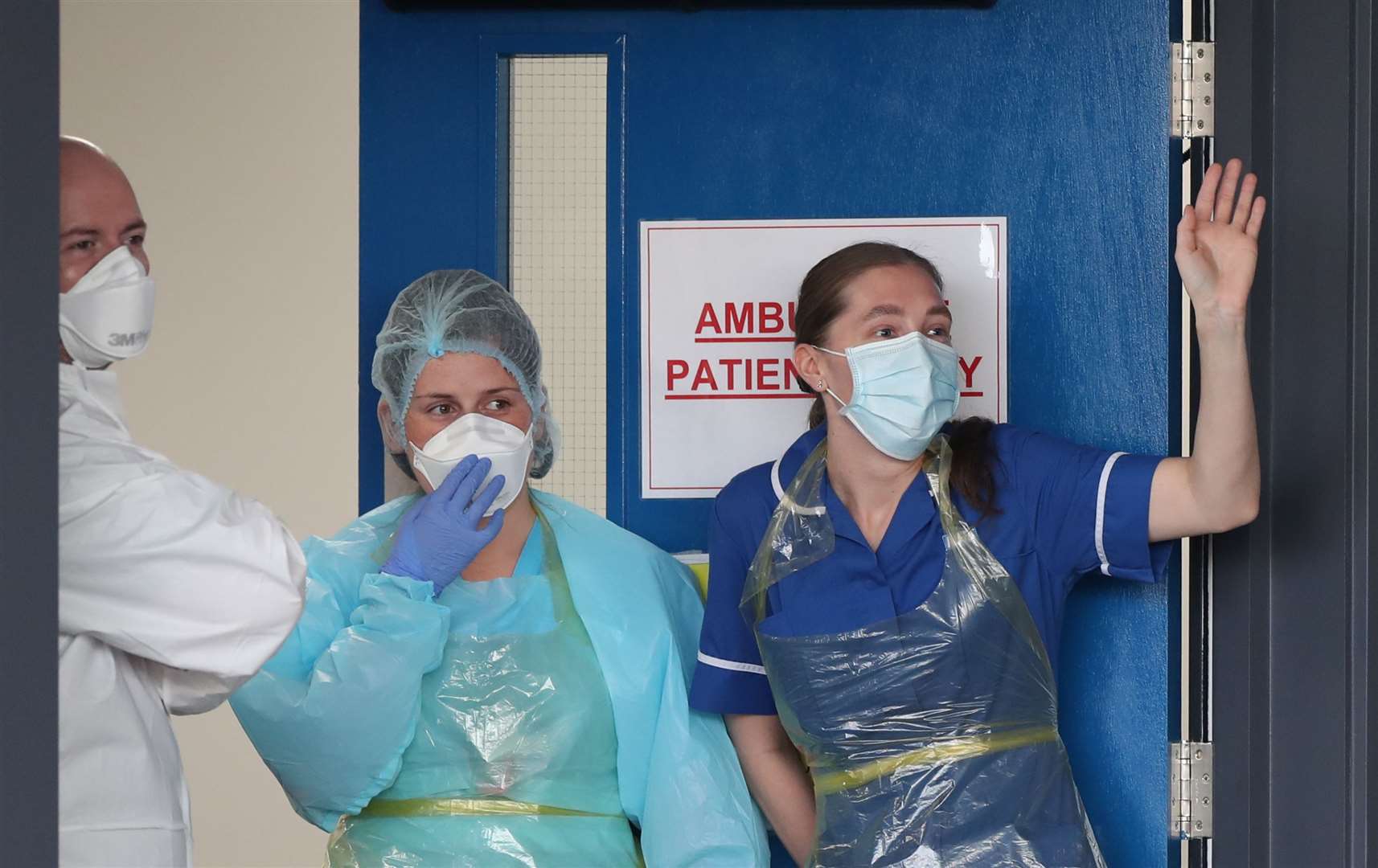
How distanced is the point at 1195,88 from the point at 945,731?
948 millimetres

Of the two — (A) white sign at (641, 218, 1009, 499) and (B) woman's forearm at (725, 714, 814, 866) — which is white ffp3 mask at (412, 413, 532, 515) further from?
(B) woman's forearm at (725, 714, 814, 866)

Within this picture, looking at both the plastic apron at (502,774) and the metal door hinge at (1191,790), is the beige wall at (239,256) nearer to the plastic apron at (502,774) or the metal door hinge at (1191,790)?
the plastic apron at (502,774)

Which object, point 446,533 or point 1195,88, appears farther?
point 1195,88

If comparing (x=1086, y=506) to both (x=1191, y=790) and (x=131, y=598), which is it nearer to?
(x=1191, y=790)

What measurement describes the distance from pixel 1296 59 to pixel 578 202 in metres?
0.94

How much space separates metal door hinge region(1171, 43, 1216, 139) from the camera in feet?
6.22

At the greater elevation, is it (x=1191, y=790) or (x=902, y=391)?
(x=902, y=391)

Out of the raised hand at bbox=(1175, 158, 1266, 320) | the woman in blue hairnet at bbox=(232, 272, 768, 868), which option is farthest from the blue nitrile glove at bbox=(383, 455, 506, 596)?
the raised hand at bbox=(1175, 158, 1266, 320)

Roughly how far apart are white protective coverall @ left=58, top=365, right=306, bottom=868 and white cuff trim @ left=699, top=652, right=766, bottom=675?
646 mm

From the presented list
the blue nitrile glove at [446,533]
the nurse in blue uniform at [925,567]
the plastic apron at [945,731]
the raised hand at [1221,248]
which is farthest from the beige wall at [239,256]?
the raised hand at [1221,248]

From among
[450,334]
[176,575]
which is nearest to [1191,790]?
[450,334]

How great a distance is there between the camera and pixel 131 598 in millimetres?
1156

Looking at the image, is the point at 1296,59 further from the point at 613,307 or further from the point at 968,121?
the point at 613,307

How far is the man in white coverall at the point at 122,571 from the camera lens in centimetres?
114
